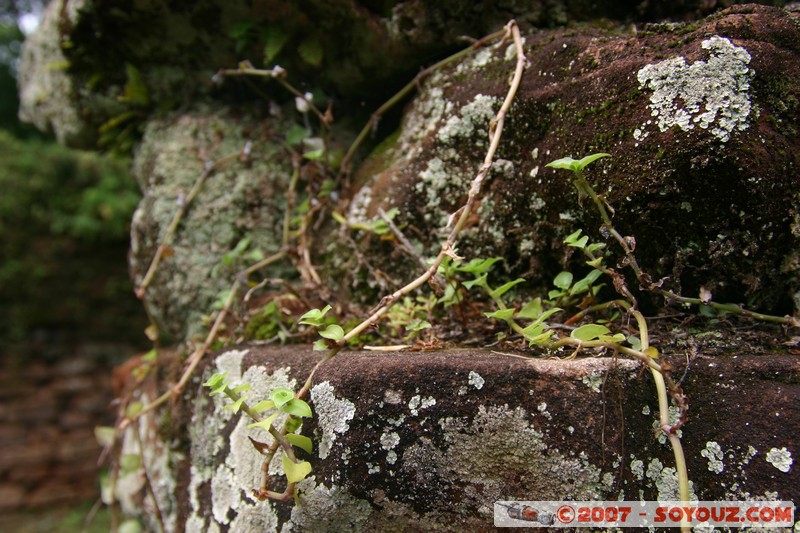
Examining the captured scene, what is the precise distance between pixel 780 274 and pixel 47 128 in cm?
264

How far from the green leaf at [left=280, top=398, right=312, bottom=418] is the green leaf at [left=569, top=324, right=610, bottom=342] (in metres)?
0.48

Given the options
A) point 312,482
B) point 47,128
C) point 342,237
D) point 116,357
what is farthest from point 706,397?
point 116,357

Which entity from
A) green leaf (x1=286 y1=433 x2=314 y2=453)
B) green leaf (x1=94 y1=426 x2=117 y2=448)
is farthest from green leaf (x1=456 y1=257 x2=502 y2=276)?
green leaf (x1=94 y1=426 x2=117 y2=448)

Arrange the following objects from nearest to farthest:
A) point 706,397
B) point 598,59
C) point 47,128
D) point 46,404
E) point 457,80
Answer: point 706,397
point 598,59
point 457,80
point 47,128
point 46,404

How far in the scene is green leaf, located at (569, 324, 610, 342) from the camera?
0.92 metres

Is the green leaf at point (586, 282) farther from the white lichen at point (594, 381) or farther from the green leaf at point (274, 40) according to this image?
the green leaf at point (274, 40)

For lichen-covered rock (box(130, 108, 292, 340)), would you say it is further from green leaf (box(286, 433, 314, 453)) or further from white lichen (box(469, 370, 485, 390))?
white lichen (box(469, 370, 485, 390))

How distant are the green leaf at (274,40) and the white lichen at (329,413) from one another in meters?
1.03

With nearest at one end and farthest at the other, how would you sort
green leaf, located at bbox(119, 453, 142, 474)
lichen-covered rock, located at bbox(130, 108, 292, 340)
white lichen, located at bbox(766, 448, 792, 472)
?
white lichen, located at bbox(766, 448, 792, 472) < green leaf, located at bbox(119, 453, 142, 474) < lichen-covered rock, located at bbox(130, 108, 292, 340)

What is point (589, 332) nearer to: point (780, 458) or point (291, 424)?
point (780, 458)

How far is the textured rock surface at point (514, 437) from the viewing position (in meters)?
0.85

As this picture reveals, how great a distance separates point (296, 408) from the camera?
0.90 metres

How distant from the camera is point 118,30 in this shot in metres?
1.77

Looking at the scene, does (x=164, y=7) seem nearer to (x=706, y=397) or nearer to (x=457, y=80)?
(x=457, y=80)
